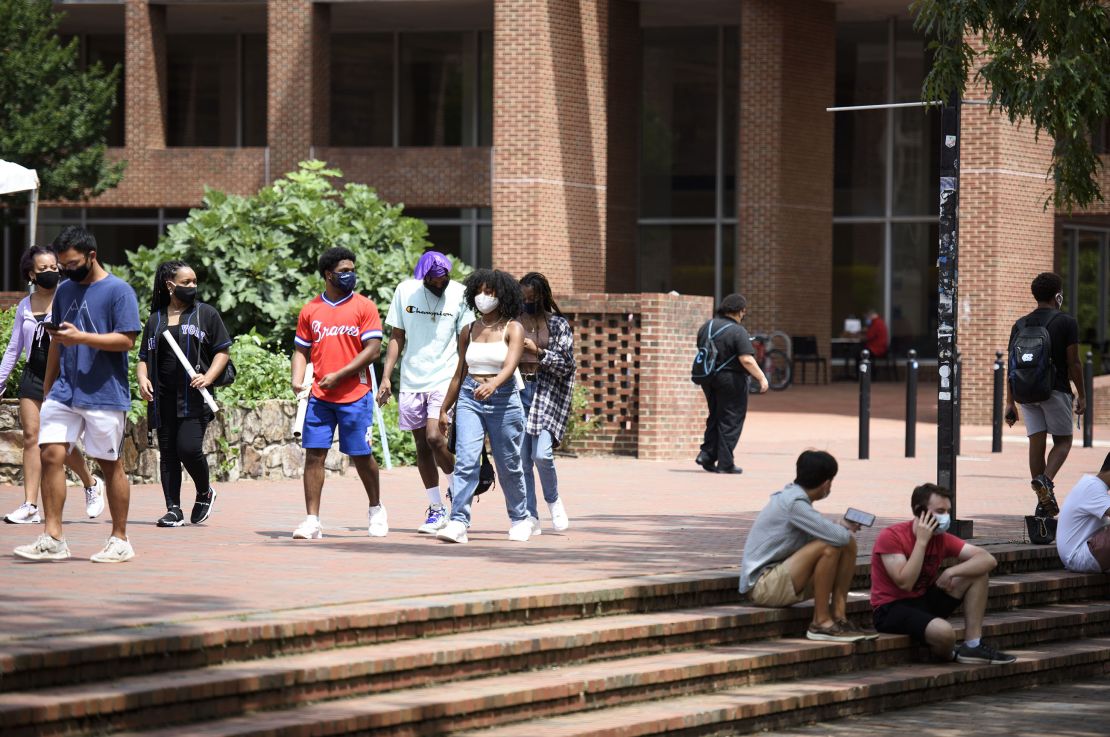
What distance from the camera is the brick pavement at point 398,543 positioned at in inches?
299

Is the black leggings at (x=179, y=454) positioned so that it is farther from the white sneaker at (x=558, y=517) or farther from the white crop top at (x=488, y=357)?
the white sneaker at (x=558, y=517)

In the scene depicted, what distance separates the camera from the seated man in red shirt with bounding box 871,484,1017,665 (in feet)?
28.5

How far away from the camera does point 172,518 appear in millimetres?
10750

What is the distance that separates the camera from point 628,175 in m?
38.1

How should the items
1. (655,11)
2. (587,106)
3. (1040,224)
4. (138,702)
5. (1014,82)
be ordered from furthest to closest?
(655,11), (587,106), (1040,224), (1014,82), (138,702)

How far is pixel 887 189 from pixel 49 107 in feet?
56.1

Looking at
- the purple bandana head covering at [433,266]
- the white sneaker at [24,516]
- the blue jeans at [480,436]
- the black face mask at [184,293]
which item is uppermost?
the purple bandana head covering at [433,266]

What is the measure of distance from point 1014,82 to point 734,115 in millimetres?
28015

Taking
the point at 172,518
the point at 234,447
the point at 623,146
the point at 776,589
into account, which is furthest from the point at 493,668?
the point at 623,146

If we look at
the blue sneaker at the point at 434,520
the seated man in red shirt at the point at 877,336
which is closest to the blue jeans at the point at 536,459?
the blue sneaker at the point at 434,520

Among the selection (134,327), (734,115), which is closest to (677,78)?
(734,115)

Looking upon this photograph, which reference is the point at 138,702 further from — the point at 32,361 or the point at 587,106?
the point at 587,106

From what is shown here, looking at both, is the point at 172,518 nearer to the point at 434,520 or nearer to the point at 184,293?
the point at 184,293

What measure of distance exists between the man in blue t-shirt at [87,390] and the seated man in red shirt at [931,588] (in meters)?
3.76
